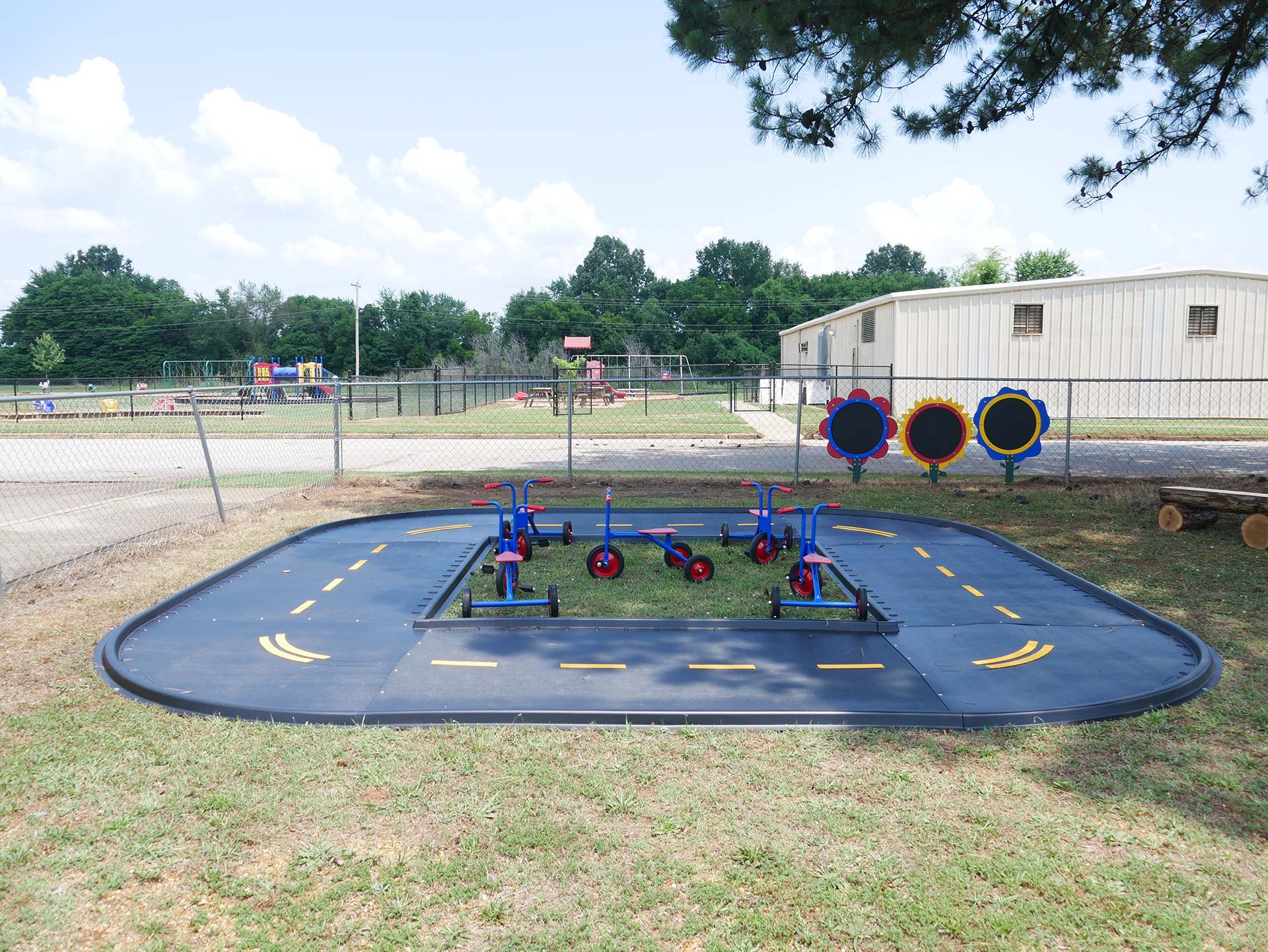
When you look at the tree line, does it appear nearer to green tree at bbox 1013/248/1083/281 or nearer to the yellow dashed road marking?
green tree at bbox 1013/248/1083/281

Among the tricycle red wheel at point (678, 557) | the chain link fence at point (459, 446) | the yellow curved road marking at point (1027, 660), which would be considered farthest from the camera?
the chain link fence at point (459, 446)

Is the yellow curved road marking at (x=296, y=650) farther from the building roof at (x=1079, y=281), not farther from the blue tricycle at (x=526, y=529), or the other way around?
the building roof at (x=1079, y=281)

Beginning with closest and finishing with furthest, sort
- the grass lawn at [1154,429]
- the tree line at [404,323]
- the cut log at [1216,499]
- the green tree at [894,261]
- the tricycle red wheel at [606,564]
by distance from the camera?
1. the tricycle red wheel at [606,564]
2. the cut log at [1216,499]
3. the grass lawn at [1154,429]
4. the tree line at [404,323]
5. the green tree at [894,261]

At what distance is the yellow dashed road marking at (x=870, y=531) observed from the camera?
32.1 feet

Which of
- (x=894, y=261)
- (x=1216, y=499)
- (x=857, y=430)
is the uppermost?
(x=894, y=261)

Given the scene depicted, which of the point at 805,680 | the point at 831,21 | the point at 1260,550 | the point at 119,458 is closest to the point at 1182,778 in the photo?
the point at 805,680

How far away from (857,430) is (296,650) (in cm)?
948

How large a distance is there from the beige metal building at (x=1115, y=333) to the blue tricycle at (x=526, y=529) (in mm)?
19169

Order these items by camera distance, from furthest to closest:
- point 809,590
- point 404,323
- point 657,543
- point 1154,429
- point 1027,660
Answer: point 404,323 < point 1154,429 < point 657,543 < point 809,590 < point 1027,660

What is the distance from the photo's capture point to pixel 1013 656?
5.84 metres

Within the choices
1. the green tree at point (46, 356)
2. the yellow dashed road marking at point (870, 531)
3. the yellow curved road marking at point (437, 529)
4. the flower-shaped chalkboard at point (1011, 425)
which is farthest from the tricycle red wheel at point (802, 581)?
the green tree at point (46, 356)

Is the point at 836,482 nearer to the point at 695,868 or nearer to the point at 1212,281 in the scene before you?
the point at 695,868

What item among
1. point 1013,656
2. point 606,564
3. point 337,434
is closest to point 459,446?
point 337,434

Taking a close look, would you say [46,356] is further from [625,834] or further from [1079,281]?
[625,834]
